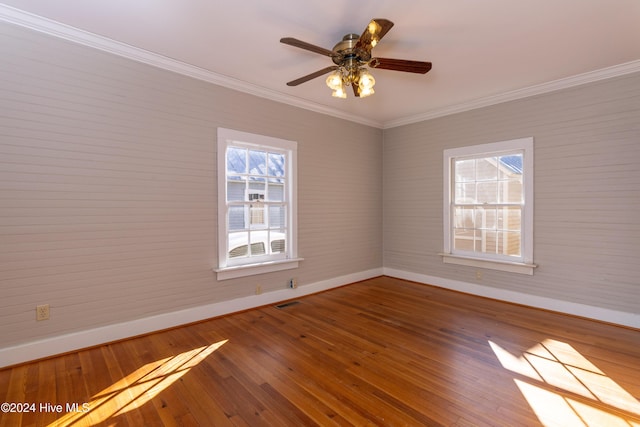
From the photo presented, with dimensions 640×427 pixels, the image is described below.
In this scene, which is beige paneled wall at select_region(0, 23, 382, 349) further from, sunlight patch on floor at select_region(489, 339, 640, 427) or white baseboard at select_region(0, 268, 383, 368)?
sunlight patch on floor at select_region(489, 339, 640, 427)

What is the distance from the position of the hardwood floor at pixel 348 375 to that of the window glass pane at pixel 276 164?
1.91 meters

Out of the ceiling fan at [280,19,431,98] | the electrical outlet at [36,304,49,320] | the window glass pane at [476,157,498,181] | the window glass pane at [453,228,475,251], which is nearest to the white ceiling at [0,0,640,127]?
the ceiling fan at [280,19,431,98]

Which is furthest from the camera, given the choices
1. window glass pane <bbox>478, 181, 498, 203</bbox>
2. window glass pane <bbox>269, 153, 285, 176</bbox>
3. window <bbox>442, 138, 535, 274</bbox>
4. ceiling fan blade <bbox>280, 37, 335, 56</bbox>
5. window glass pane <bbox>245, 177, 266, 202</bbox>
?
window glass pane <bbox>478, 181, 498, 203</bbox>

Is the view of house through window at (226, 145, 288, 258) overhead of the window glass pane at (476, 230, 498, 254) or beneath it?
overhead

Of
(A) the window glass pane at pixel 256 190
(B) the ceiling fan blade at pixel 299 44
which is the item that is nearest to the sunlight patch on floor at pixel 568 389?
(B) the ceiling fan blade at pixel 299 44

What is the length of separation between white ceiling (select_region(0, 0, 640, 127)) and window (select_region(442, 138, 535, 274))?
969 mm

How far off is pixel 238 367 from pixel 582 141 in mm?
4446

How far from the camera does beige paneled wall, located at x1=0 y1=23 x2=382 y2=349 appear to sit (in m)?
2.47

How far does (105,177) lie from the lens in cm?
284

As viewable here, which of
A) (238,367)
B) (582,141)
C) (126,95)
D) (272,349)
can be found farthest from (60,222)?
(582,141)

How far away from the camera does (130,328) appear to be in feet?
9.75

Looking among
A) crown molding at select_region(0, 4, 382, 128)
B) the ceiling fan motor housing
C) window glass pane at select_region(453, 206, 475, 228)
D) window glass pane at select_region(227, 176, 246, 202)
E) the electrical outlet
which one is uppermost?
crown molding at select_region(0, 4, 382, 128)

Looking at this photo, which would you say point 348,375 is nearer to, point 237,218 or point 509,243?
point 237,218

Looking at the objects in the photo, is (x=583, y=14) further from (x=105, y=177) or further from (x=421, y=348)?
(x=105, y=177)
